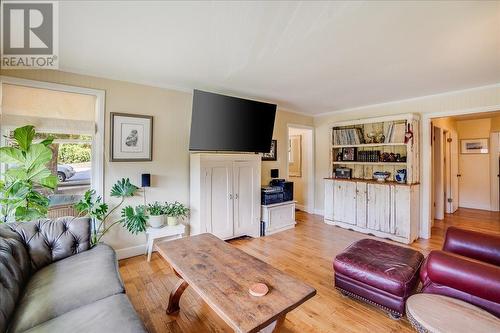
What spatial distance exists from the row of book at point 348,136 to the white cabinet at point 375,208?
81cm

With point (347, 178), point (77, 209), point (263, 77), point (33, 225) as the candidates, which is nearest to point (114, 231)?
point (77, 209)

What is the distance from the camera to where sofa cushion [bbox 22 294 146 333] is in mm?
1229

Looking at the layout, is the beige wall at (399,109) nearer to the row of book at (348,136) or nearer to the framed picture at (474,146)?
the row of book at (348,136)

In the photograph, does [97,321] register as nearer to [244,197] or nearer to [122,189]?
[122,189]

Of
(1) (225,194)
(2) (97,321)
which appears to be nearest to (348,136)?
(1) (225,194)

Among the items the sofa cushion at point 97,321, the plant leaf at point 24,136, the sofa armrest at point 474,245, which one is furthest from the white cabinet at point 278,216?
the plant leaf at point 24,136

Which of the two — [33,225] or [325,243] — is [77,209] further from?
[325,243]

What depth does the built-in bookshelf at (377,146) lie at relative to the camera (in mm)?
3938

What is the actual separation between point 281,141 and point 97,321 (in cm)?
428

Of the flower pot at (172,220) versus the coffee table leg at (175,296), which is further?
the flower pot at (172,220)

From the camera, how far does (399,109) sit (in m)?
4.28

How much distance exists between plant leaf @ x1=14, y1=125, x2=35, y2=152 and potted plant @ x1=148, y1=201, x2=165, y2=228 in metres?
1.47

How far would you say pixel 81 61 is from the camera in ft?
8.54

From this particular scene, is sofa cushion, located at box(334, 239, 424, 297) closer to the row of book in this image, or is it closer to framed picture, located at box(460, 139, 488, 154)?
the row of book
